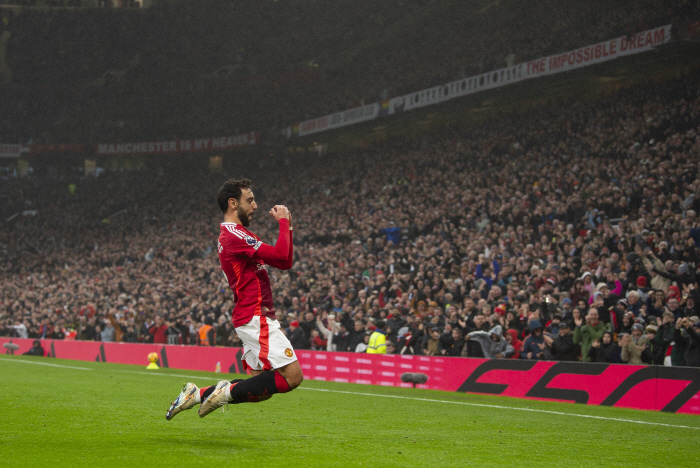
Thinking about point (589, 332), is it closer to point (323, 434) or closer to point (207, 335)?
point (323, 434)

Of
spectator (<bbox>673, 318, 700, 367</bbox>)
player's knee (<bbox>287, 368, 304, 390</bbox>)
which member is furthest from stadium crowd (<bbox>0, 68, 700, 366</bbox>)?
player's knee (<bbox>287, 368, 304, 390</bbox>)

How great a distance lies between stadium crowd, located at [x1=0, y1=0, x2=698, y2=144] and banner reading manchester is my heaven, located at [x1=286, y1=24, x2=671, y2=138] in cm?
217

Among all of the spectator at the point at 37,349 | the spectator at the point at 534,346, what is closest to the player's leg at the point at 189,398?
the spectator at the point at 534,346

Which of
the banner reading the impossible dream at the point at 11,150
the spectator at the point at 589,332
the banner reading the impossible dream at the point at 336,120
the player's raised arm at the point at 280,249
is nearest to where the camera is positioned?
the player's raised arm at the point at 280,249

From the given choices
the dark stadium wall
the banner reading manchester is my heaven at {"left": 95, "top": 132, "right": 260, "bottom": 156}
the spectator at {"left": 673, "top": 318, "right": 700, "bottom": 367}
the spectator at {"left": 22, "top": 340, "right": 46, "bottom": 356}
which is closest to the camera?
the dark stadium wall

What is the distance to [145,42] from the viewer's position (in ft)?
167

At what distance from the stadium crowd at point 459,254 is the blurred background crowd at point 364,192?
0.24ft

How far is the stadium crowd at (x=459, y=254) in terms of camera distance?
46.1 ft

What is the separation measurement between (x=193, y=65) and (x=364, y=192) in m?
25.0

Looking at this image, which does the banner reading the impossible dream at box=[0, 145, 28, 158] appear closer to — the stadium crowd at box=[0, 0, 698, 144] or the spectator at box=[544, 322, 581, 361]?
the stadium crowd at box=[0, 0, 698, 144]

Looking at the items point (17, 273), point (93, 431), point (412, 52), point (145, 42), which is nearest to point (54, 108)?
point (145, 42)

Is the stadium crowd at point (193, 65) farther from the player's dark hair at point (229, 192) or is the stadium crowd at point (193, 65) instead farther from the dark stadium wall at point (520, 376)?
the player's dark hair at point (229, 192)

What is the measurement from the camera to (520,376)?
12.9 meters

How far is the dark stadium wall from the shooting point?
10.9m
